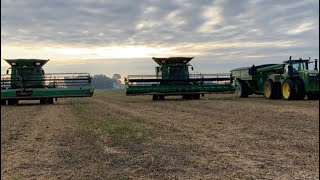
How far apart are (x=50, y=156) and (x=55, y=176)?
144 cm

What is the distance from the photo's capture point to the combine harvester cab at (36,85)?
22.9 metres

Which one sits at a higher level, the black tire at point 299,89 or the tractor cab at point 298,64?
the tractor cab at point 298,64

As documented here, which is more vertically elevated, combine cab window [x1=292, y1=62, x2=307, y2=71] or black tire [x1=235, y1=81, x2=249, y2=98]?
combine cab window [x1=292, y1=62, x2=307, y2=71]

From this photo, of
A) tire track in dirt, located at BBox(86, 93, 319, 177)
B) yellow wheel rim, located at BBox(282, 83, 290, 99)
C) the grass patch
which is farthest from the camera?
yellow wheel rim, located at BBox(282, 83, 290, 99)

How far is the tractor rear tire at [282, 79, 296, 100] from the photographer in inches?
843

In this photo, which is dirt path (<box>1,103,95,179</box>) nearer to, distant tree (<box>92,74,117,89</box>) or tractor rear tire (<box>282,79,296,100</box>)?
tractor rear tire (<box>282,79,296,100</box>)

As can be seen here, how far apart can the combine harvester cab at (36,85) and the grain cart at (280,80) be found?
9.81m

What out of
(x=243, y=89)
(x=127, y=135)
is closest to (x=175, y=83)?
(x=243, y=89)

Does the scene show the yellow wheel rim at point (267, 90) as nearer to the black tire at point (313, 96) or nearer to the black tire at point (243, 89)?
the black tire at point (313, 96)

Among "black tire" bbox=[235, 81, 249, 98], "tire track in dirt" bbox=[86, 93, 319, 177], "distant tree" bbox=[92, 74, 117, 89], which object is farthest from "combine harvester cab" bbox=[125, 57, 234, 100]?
"distant tree" bbox=[92, 74, 117, 89]

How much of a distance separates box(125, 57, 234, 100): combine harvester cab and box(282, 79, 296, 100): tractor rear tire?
156 inches

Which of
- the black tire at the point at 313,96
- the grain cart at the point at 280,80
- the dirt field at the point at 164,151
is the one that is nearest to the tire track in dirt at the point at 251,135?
the dirt field at the point at 164,151

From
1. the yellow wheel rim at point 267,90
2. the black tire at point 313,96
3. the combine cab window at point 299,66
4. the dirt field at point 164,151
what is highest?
the combine cab window at point 299,66

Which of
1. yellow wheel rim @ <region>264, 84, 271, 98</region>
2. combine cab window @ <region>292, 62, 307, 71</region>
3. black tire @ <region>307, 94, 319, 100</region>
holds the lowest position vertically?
black tire @ <region>307, 94, 319, 100</region>
